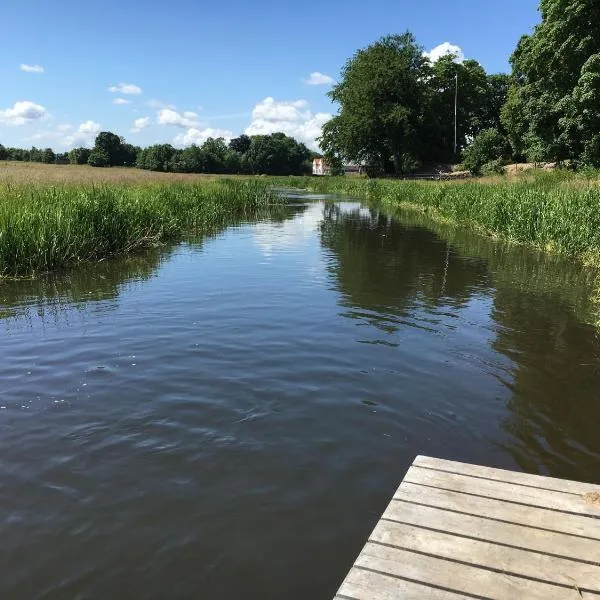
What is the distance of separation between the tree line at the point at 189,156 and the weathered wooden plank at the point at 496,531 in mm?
112872

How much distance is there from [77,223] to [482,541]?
1292 centimetres

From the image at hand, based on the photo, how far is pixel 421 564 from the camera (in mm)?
2660

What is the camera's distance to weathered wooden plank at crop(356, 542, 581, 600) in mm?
2471

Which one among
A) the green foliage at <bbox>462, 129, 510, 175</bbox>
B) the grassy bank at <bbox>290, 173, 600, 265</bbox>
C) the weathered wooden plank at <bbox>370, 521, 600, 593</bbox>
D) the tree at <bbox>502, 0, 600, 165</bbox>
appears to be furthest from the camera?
the green foliage at <bbox>462, 129, 510, 175</bbox>

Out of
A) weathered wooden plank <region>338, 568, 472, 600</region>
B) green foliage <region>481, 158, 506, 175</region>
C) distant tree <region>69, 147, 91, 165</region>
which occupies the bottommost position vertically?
weathered wooden plank <region>338, 568, 472, 600</region>

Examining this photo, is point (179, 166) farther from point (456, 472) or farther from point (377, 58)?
point (456, 472)

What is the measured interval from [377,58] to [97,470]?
70.5 m

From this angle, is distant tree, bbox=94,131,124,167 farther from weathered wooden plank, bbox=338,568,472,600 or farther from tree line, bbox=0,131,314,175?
weathered wooden plank, bbox=338,568,472,600

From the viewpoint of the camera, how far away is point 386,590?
2.49 metres

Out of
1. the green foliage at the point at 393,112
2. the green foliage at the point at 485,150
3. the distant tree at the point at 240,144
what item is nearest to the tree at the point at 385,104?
the green foliage at the point at 393,112

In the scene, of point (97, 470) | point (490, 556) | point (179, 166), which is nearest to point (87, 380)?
point (97, 470)

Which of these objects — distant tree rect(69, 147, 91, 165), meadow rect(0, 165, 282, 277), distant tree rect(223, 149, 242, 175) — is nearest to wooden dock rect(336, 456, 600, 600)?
meadow rect(0, 165, 282, 277)

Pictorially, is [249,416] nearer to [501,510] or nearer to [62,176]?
[501,510]

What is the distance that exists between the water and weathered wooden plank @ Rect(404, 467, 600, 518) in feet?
Answer: 1.84
